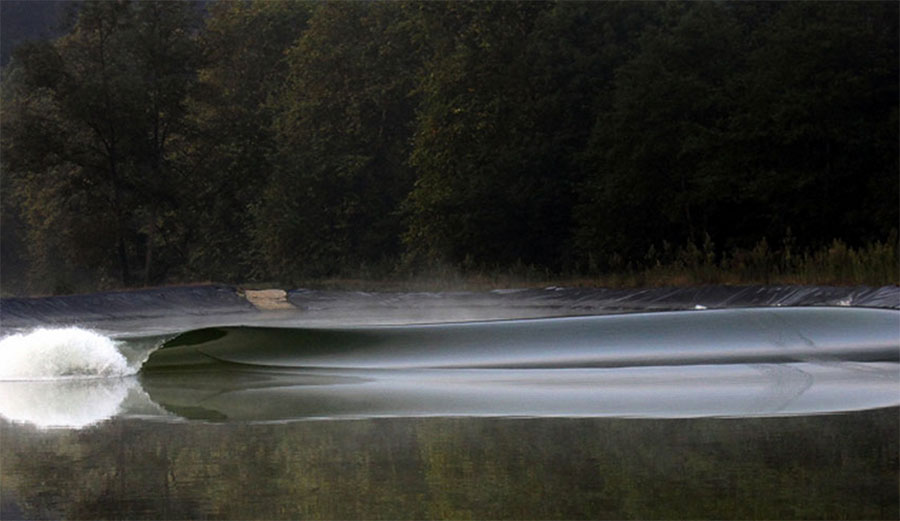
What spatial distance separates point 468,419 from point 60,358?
2.71m

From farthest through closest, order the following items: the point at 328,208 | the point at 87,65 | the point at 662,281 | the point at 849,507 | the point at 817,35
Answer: the point at 328,208 < the point at 87,65 < the point at 817,35 < the point at 662,281 < the point at 849,507

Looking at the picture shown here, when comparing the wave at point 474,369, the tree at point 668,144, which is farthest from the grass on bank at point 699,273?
the wave at point 474,369

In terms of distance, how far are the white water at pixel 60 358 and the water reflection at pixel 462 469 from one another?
1.88 m

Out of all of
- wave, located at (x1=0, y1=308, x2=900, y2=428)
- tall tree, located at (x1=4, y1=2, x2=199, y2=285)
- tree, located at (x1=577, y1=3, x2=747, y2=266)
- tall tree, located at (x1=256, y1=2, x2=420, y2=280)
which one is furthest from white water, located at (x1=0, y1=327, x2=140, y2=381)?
tall tree, located at (x1=256, y1=2, x2=420, y2=280)

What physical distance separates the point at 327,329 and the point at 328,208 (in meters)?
18.9

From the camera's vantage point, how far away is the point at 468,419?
397 cm

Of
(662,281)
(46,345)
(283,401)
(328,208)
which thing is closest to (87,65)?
(328,208)

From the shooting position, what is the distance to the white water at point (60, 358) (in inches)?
228

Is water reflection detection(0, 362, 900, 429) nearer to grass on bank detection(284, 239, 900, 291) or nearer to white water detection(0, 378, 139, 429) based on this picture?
white water detection(0, 378, 139, 429)

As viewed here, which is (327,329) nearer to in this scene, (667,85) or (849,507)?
(849,507)

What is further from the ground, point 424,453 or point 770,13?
point 770,13

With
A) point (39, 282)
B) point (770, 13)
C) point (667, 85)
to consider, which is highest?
point (770, 13)

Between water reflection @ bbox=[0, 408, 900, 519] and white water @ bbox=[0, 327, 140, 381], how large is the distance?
6.18 ft

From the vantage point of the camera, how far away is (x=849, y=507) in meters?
2.50
